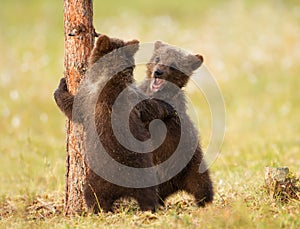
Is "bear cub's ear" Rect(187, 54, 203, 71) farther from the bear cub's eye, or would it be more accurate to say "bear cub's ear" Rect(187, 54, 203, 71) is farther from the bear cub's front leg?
the bear cub's front leg

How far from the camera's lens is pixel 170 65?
267 inches

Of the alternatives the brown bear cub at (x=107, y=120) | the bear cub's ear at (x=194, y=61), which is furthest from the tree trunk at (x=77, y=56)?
the bear cub's ear at (x=194, y=61)

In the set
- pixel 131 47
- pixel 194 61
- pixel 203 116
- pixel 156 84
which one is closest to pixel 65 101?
pixel 131 47

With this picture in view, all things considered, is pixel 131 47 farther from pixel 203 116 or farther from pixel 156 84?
pixel 203 116

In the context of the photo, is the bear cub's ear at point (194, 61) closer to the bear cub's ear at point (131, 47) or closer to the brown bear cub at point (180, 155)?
the brown bear cub at point (180, 155)

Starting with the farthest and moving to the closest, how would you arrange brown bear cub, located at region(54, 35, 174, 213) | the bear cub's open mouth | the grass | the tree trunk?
the bear cub's open mouth → the tree trunk → brown bear cub, located at region(54, 35, 174, 213) → the grass

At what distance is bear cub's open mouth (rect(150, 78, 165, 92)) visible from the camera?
21.2 ft

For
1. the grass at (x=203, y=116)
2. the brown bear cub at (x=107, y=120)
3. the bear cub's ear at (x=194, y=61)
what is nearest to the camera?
the grass at (x=203, y=116)

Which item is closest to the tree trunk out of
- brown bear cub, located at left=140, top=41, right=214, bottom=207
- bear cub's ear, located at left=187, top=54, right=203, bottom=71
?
brown bear cub, located at left=140, top=41, right=214, bottom=207

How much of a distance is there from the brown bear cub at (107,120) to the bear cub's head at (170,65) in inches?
34.2

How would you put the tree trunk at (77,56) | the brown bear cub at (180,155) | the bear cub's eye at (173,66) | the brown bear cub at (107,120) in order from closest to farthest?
the brown bear cub at (107,120)
the tree trunk at (77,56)
the brown bear cub at (180,155)
the bear cub's eye at (173,66)

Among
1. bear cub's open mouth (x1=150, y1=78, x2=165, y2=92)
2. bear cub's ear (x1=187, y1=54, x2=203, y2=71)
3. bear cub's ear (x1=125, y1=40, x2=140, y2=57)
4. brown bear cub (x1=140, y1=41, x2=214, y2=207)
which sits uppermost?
bear cub's ear (x1=187, y1=54, x2=203, y2=71)

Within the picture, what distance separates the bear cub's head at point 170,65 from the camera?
6.62 m

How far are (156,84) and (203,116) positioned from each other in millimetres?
6770
